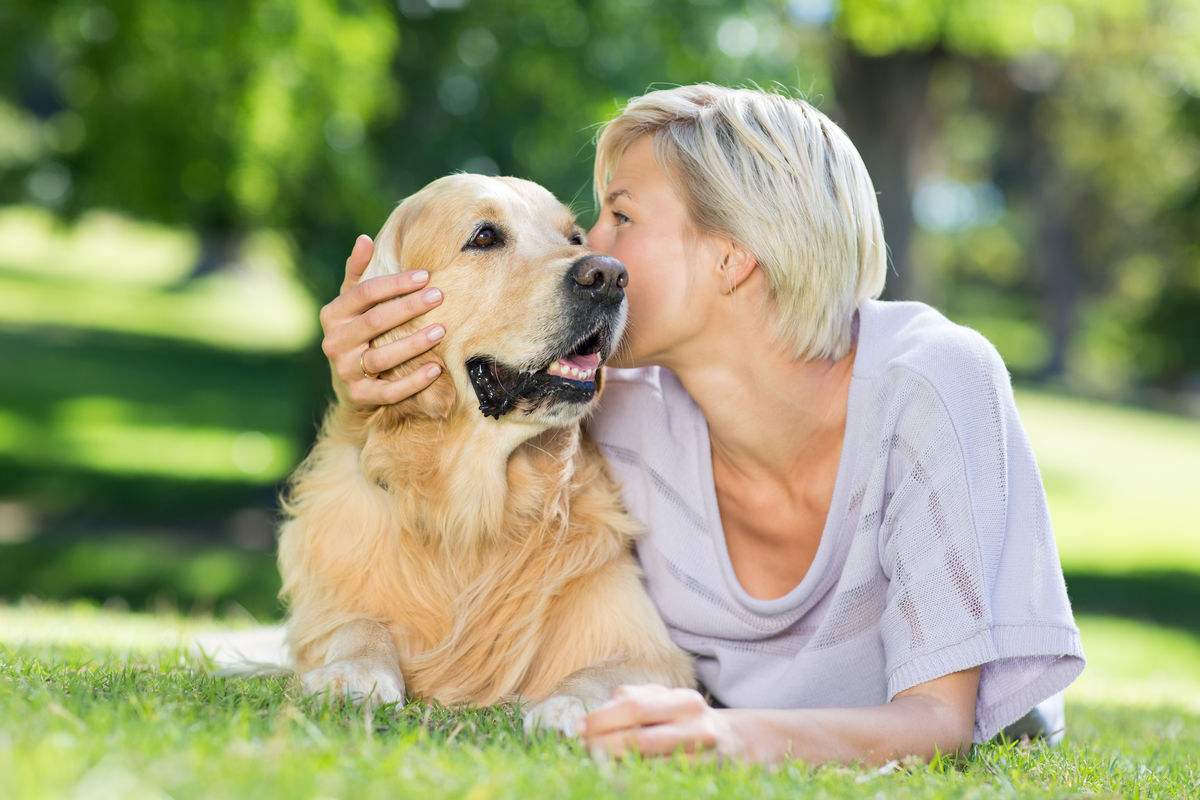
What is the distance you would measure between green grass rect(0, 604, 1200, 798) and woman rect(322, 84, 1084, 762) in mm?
341

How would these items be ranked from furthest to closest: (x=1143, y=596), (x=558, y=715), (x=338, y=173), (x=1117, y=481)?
(x=1117, y=481) → (x=1143, y=596) → (x=338, y=173) → (x=558, y=715)

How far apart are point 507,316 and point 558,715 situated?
3.51 feet

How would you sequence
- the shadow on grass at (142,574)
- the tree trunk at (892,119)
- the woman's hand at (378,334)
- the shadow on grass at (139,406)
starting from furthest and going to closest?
the tree trunk at (892,119)
the shadow on grass at (139,406)
the shadow on grass at (142,574)
the woman's hand at (378,334)

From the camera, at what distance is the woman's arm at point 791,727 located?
248cm

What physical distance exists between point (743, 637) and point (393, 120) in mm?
7473

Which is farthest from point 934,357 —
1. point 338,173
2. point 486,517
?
point 338,173

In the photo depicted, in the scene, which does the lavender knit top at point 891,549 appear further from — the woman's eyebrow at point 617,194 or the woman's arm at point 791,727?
the woman's eyebrow at point 617,194

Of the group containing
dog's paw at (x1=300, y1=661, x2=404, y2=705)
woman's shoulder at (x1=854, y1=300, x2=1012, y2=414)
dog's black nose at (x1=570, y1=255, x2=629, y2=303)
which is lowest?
dog's paw at (x1=300, y1=661, x2=404, y2=705)

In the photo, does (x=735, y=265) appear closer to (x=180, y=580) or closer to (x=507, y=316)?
(x=507, y=316)

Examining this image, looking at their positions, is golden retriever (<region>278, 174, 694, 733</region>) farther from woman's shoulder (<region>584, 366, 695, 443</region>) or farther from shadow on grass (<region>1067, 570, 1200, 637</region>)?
shadow on grass (<region>1067, 570, 1200, 637</region>)

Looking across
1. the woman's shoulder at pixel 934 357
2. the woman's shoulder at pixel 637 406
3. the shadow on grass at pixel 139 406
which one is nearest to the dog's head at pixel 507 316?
the woman's shoulder at pixel 637 406

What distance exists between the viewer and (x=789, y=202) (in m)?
3.43

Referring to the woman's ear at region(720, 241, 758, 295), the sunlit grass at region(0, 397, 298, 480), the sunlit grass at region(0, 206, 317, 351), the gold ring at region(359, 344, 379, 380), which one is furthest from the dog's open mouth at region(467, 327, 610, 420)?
the sunlit grass at region(0, 206, 317, 351)

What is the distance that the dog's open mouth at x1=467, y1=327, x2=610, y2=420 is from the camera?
133 inches
